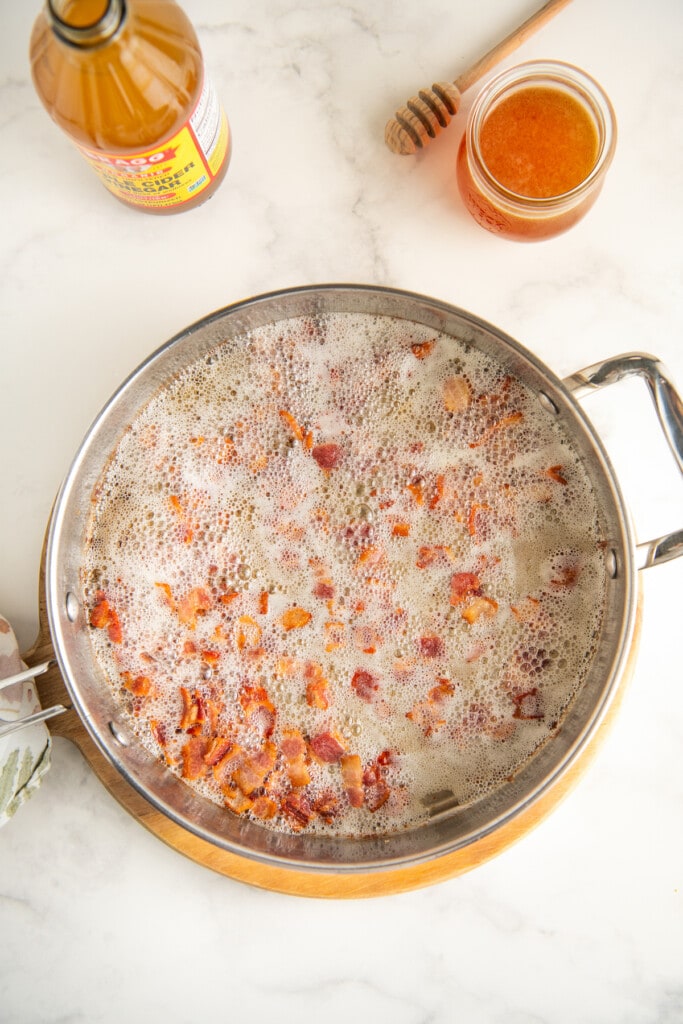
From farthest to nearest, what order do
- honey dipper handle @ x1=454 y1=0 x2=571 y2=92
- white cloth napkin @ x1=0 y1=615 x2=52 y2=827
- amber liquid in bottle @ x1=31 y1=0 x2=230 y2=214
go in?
honey dipper handle @ x1=454 y1=0 x2=571 y2=92
white cloth napkin @ x1=0 y1=615 x2=52 y2=827
amber liquid in bottle @ x1=31 y1=0 x2=230 y2=214

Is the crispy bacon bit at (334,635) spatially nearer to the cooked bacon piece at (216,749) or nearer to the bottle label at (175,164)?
the cooked bacon piece at (216,749)

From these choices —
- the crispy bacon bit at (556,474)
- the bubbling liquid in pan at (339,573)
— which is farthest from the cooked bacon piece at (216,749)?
the crispy bacon bit at (556,474)

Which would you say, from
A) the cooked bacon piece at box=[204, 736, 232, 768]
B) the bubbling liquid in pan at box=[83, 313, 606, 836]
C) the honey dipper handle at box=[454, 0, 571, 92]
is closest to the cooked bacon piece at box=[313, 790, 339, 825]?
the bubbling liquid in pan at box=[83, 313, 606, 836]

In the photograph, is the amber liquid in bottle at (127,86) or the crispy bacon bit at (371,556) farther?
the crispy bacon bit at (371,556)

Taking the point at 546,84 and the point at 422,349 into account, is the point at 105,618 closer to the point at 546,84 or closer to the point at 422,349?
the point at 422,349

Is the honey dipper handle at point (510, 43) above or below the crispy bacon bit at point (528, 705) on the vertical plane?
above

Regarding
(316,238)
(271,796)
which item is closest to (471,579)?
(271,796)

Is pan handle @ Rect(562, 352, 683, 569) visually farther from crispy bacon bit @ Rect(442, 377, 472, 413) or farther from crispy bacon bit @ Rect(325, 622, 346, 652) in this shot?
crispy bacon bit @ Rect(325, 622, 346, 652)

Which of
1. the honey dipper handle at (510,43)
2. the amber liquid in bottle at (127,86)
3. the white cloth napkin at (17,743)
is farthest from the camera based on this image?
the honey dipper handle at (510,43)
